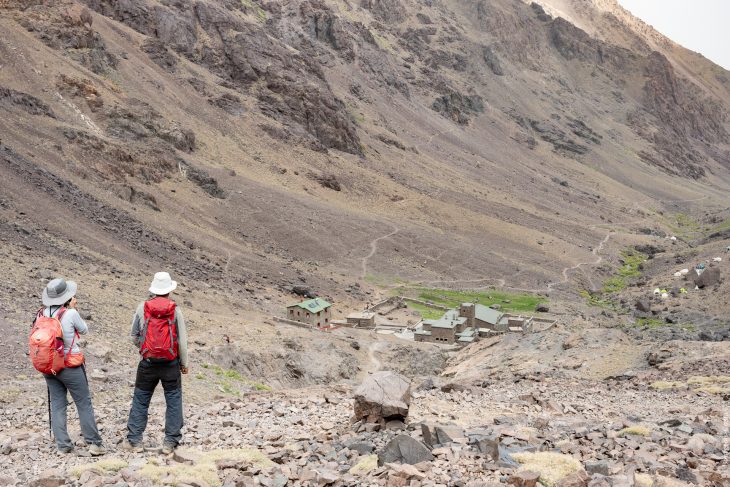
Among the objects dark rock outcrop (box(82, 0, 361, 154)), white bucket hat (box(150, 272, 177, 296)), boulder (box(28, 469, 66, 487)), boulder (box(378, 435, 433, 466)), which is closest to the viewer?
boulder (box(28, 469, 66, 487))

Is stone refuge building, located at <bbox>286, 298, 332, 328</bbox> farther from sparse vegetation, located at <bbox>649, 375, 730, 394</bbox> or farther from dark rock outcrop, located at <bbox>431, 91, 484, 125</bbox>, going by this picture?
dark rock outcrop, located at <bbox>431, 91, 484, 125</bbox>

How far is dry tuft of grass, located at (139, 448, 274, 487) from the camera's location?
851 cm

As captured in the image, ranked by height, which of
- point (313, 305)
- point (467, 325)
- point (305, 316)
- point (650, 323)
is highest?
point (650, 323)

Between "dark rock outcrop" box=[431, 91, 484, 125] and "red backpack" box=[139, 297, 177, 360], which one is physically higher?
"dark rock outcrop" box=[431, 91, 484, 125]

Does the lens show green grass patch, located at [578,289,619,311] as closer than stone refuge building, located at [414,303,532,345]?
No

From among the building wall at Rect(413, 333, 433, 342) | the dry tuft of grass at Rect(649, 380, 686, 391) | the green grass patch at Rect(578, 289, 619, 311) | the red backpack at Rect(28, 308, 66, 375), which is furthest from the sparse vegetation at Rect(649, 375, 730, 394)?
the green grass patch at Rect(578, 289, 619, 311)

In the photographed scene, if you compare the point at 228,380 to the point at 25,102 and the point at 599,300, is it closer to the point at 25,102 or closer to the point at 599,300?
the point at 25,102

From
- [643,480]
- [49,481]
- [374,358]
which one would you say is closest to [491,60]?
[374,358]

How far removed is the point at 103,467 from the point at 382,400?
14.9ft

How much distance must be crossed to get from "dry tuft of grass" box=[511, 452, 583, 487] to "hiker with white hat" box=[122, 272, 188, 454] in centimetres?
518

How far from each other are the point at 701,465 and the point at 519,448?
98.6 inches

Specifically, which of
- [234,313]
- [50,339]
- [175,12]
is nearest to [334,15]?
[175,12]

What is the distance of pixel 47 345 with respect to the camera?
9750mm

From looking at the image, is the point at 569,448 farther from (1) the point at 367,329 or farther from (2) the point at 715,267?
(2) the point at 715,267
